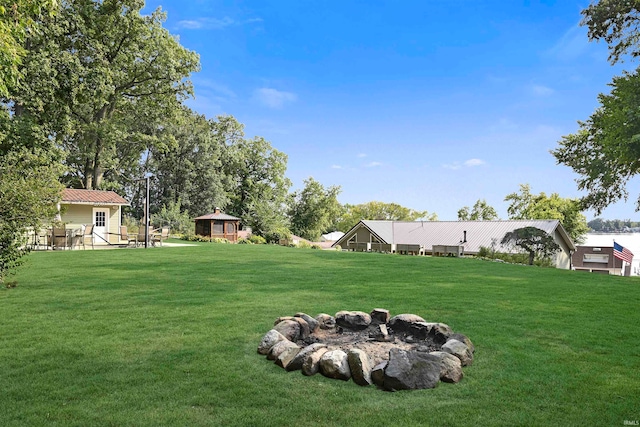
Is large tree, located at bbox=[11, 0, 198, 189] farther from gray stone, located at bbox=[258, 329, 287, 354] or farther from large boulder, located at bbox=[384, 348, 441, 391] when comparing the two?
large boulder, located at bbox=[384, 348, 441, 391]

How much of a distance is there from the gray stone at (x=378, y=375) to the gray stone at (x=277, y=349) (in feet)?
3.27

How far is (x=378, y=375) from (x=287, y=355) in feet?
3.24

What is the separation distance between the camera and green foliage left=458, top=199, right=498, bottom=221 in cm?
6224

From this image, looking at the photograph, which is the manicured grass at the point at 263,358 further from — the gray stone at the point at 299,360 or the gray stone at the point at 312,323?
the gray stone at the point at 312,323

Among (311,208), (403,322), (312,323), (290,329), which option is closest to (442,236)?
(311,208)

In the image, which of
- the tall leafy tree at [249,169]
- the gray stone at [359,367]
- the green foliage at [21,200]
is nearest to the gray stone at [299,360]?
the gray stone at [359,367]

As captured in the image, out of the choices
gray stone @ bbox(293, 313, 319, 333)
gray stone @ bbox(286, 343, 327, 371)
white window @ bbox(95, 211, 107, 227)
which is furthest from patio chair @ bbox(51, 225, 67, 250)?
gray stone @ bbox(286, 343, 327, 371)

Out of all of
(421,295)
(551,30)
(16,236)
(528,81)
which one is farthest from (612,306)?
(528,81)

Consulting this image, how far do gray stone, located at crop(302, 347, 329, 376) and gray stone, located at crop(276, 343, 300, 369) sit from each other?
0.19 meters

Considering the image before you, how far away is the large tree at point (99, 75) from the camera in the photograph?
22.1m

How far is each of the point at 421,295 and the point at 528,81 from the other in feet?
73.1

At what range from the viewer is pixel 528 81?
2545cm

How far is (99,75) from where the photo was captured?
2325 cm

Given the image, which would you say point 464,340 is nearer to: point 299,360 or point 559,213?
point 299,360
